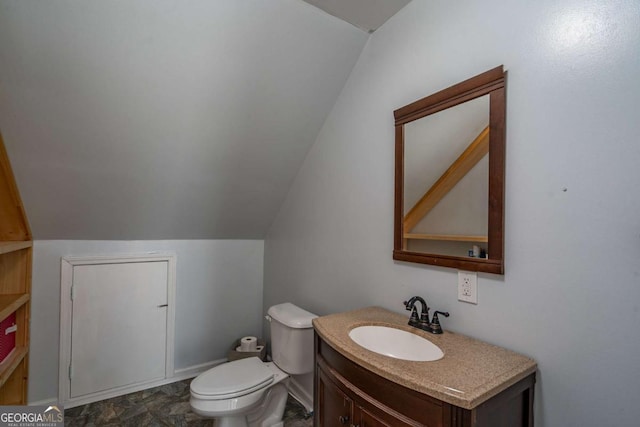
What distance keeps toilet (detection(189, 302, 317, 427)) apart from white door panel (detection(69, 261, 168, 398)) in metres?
0.90

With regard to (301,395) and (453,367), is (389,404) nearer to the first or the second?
(453,367)

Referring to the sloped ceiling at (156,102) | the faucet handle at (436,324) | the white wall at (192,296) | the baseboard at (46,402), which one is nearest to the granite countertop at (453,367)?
the faucet handle at (436,324)

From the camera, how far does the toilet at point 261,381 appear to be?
5.11ft

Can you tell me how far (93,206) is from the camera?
6.49ft

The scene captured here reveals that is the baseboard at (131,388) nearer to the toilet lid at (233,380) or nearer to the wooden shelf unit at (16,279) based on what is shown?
the wooden shelf unit at (16,279)

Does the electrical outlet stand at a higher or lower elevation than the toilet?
higher

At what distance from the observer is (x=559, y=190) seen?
0.95m

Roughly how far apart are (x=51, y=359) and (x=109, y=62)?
203 centimetres

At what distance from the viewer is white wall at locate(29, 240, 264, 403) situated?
6.63 feet

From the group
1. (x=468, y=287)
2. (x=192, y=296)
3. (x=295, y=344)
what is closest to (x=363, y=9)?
(x=468, y=287)

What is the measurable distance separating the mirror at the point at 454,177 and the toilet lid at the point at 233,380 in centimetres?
107

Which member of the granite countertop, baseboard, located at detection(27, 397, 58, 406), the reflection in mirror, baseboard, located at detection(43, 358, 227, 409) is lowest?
baseboard, located at detection(43, 358, 227, 409)

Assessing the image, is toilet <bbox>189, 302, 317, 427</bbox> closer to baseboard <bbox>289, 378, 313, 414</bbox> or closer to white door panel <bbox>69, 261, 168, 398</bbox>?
baseboard <bbox>289, 378, 313, 414</bbox>

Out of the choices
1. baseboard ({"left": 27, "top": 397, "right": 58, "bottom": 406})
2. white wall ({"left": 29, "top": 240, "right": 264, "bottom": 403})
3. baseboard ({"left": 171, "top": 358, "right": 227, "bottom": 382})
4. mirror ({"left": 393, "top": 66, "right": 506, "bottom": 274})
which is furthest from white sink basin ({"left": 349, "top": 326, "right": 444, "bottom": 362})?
baseboard ({"left": 27, "top": 397, "right": 58, "bottom": 406})
